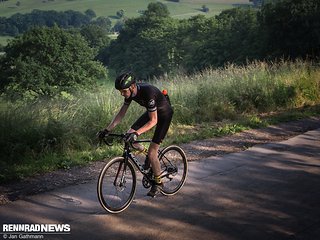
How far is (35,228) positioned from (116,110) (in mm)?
5688

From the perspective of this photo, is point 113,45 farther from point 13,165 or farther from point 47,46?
point 13,165

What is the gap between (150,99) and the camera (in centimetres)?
531

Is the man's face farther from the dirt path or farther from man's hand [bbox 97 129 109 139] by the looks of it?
the dirt path

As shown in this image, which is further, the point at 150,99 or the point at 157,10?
the point at 157,10

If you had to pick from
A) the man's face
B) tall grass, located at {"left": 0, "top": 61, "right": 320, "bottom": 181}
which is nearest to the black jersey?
the man's face

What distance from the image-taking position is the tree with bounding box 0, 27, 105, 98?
127 ft

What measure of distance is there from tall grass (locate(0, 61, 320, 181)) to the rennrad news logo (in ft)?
6.10

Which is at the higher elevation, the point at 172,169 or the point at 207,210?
the point at 172,169

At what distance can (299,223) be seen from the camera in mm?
5035

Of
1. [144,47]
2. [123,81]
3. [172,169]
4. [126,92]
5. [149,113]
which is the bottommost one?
[144,47]

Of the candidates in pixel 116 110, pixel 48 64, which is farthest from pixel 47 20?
pixel 116 110

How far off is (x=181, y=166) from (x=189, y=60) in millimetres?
50532

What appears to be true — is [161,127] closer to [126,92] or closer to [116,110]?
[126,92]

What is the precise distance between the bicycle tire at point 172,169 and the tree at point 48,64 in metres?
32.9
